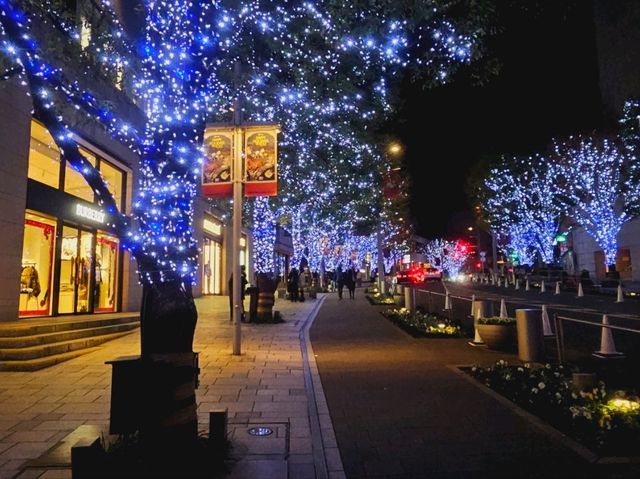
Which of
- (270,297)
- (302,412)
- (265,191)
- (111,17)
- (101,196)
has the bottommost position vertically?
(302,412)

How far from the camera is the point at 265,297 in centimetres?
1675

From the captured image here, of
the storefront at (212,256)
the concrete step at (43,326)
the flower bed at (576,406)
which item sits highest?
the storefront at (212,256)

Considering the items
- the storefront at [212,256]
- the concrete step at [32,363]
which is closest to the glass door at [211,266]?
the storefront at [212,256]

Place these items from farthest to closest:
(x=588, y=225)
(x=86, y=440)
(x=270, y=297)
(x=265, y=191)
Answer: (x=588, y=225) → (x=270, y=297) → (x=265, y=191) → (x=86, y=440)

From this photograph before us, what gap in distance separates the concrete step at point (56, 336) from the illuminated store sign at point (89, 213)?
358 cm

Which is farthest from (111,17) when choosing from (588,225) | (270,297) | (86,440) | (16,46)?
(588,225)

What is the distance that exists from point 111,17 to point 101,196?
397cm

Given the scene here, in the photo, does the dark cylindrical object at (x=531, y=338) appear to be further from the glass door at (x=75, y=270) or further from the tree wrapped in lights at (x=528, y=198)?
the tree wrapped in lights at (x=528, y=198)

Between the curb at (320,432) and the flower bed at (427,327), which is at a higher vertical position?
the flower bed at (427,327)

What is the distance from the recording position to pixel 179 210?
455 centimetres

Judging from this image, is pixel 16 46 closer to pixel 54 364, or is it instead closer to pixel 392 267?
pixel 54 364

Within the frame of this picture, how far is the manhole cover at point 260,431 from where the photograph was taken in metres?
5.23

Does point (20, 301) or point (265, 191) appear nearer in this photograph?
point (265, 191)

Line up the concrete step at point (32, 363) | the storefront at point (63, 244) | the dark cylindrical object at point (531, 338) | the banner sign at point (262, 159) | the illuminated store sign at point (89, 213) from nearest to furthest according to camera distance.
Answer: the concrete step at point (32, 363) → the dark cylindrical object at point (531, 338) → the banner sign at point (262, 159) → the storefront at point (63, 244) → the illuminated store sign at point (89, 213)
